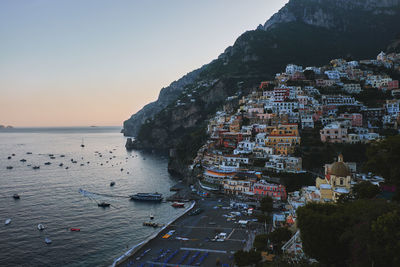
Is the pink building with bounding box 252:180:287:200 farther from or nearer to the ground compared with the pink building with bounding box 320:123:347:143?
nearer to the ground

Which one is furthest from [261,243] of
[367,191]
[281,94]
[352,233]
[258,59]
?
[258,59]

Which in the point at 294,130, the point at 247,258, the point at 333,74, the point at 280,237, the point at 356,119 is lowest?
the point at 247,258

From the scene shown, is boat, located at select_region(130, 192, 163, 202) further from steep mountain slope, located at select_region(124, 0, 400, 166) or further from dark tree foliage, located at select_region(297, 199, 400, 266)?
steep mountain slope, located at select_region(124, 0, 400, 166)

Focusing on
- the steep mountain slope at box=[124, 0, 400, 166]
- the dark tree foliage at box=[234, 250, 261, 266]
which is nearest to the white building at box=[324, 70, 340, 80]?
the steep mountain slope at box=[124, 0, 400, 166]

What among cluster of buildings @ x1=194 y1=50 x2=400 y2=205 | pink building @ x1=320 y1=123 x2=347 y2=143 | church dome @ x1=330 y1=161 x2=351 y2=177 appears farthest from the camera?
pink building @ x1=320 y1=123 x2=347 y2=143

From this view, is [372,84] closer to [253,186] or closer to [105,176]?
[253,186]

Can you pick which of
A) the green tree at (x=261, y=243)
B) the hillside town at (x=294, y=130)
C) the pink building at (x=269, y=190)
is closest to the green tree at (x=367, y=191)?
the hillside town at (x=294, y=130)

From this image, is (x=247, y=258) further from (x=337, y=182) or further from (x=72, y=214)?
(x=72, y=214)
